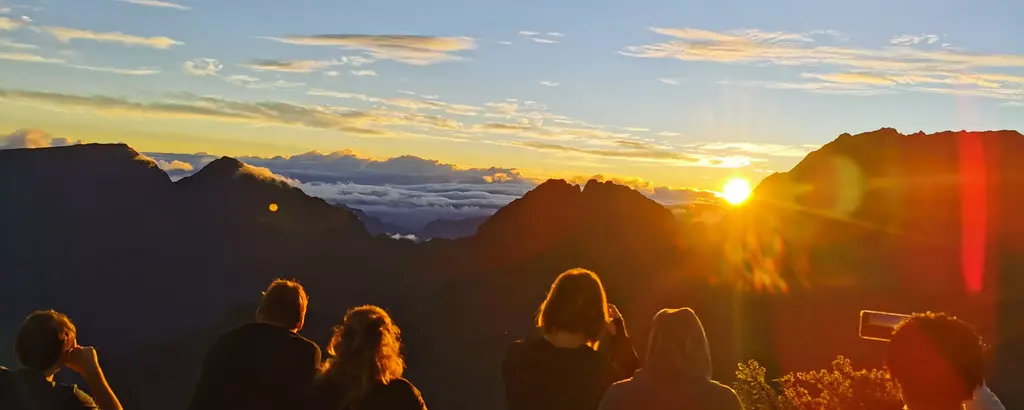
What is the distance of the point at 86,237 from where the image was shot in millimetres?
143375

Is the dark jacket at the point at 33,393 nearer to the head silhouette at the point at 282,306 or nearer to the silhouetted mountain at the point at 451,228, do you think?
the head silhouette at the point at 282,306

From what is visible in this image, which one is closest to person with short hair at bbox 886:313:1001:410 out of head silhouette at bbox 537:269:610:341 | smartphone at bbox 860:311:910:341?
smartphone at bbox 860:311:910:341

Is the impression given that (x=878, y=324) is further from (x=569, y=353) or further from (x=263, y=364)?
(x=263, y=364)

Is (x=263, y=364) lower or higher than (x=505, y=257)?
higher

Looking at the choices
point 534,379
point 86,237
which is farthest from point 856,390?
point 86,237

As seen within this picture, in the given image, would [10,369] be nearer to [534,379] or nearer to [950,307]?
[534,379]

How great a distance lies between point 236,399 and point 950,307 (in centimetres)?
4989

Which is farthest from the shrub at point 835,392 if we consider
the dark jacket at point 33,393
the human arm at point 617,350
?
the dark jacket at point 33,393

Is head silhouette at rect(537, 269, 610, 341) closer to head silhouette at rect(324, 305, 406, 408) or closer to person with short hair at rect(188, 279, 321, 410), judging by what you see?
head silhouette at rect(324, 305, 406, 408)

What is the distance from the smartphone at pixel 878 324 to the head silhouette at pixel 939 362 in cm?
36

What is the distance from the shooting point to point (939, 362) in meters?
2.80

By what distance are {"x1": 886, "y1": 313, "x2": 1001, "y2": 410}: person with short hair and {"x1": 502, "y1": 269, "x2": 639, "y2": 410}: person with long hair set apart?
1819 mm

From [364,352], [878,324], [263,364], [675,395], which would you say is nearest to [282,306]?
[263,364]

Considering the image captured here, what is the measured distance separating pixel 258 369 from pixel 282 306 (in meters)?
0.36
